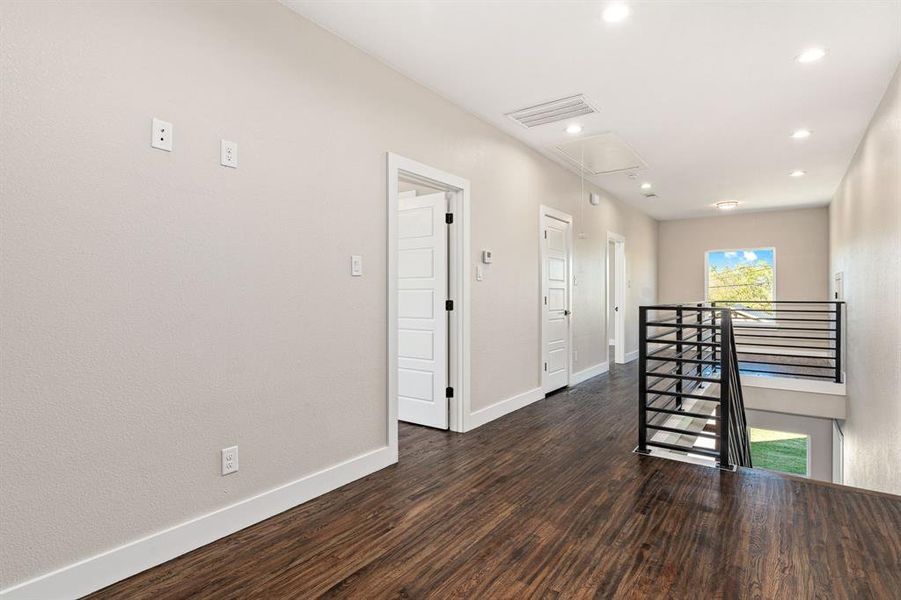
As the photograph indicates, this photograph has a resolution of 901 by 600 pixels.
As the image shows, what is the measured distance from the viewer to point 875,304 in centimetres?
392

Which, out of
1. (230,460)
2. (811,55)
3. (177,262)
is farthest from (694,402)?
(177,262)

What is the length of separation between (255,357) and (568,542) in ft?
5.79

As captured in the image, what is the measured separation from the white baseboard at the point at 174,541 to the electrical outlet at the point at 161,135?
5.43 ft

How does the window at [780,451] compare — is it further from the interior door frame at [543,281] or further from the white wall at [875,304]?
the interior door frame at [543,281]

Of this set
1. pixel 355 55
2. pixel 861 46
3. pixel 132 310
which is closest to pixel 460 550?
pixel 132 310

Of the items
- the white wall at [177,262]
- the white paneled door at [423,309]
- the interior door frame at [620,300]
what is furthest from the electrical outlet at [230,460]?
the interior door frame at [620,300]

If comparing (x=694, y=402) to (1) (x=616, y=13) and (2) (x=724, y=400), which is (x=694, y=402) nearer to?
(2) (x=724, y=400)

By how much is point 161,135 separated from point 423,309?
2.45 meters

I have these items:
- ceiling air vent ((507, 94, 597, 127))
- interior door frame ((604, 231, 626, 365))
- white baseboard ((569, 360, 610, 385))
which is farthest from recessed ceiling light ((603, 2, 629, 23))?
interior door frame ((604, 231, 626, 365))

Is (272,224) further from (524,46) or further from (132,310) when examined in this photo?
(524,46)

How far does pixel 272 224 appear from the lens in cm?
248

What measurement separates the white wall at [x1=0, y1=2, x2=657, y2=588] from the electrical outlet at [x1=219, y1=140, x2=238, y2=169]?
38 mm

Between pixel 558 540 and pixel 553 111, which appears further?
pixel 553 111

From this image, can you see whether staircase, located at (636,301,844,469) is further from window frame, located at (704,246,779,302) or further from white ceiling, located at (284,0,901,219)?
white ceiling, located at (284,0,901,219)
